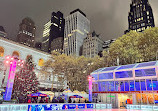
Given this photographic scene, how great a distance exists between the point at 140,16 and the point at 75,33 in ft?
234

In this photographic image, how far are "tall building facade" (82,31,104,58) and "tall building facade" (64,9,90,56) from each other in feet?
44.8

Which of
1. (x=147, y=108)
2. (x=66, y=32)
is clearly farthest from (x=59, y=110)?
(x=66, y=32)

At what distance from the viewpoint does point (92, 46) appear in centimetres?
13525

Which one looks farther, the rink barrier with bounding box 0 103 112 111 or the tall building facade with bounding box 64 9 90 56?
the tall building facade with bounding box 64 9 90 56

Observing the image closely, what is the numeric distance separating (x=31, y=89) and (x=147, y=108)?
2338cm

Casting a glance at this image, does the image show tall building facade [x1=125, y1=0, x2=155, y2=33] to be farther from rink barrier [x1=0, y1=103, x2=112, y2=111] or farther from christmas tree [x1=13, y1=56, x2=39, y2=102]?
rink barrier [x1=0, y1=103, x2=112, y2=111]

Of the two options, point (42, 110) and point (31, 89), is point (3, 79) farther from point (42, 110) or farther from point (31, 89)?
point (42, 110)

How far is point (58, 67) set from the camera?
4203 centimetres

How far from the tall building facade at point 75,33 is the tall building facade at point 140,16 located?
2246 inches

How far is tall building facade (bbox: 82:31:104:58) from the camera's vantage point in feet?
438

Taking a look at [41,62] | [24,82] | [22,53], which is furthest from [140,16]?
[24,82]

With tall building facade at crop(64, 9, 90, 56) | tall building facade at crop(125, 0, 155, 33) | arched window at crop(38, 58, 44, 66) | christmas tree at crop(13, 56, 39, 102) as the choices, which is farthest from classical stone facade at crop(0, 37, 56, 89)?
tall building facade at crop(125, 0, 155, 33)

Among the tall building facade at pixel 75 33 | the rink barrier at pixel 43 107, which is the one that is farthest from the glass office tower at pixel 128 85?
the tall building facade at pixel 75 33

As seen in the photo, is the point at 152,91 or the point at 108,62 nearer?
the point at 152,91
